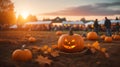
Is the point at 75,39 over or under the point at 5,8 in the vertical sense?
under

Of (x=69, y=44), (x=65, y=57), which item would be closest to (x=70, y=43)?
(x=69, y=44)

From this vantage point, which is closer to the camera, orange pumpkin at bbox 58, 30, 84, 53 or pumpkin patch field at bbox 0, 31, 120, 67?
pumpkin patch field at bbox 0, 31, 120, 67

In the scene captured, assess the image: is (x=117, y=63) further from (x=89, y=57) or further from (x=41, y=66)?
(x=41, y=66)

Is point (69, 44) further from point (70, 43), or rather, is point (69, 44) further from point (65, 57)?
point (65, 57)

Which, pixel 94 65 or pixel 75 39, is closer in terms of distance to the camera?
pixel 94 65

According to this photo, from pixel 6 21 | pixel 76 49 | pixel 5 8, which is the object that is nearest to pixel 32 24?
pixel 6 21

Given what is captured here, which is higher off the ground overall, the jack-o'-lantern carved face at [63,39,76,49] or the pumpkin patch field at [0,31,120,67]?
the jack-o'-lantern carved face at [63,39,76,49]

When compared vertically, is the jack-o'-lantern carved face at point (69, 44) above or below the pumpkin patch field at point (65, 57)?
above

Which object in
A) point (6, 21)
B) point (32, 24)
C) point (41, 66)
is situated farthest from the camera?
point (6, 21)

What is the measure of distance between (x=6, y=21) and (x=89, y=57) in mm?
49271

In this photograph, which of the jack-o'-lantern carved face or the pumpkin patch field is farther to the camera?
the jack-o'-lantern carved face

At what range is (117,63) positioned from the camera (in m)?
7.49

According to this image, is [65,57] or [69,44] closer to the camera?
[65,57]

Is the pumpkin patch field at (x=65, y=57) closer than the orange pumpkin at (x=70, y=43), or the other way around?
the pumpkin patch field at (x=65, y=57)
